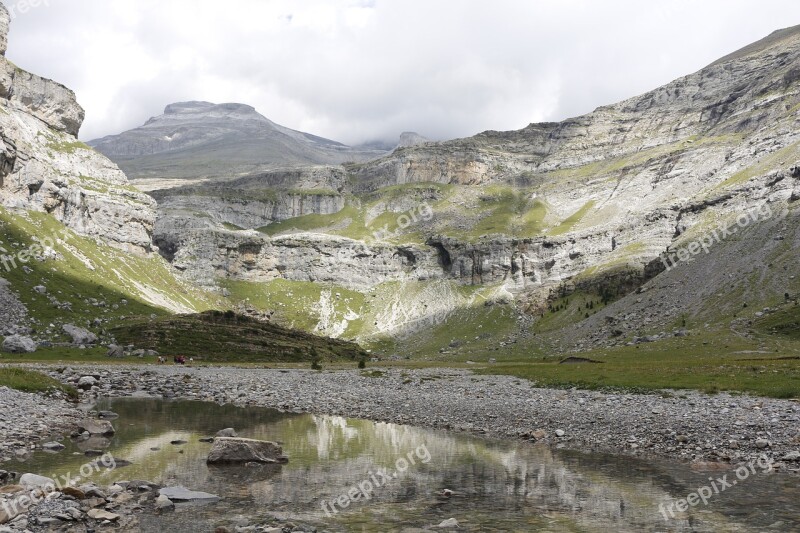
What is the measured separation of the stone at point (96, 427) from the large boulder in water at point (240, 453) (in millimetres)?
9393

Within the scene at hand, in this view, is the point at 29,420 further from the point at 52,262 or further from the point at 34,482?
the point at 52,262

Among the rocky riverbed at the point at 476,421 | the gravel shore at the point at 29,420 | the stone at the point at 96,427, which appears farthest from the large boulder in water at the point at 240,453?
the stone at the point at 96,427

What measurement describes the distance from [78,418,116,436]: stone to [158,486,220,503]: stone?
535 inches

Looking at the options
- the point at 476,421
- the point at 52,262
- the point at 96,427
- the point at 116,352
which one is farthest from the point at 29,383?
the point at 52,262

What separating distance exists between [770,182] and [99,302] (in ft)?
647

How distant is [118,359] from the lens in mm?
97562

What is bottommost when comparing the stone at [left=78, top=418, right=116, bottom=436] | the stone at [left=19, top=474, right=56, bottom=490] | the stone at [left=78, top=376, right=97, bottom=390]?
the stone at [left=19, top=474, right=56, bottom=490]

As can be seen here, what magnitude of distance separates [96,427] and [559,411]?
92.4 feet

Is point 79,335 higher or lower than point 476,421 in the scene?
higher

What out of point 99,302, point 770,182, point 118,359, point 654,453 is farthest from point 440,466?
point 770,182
